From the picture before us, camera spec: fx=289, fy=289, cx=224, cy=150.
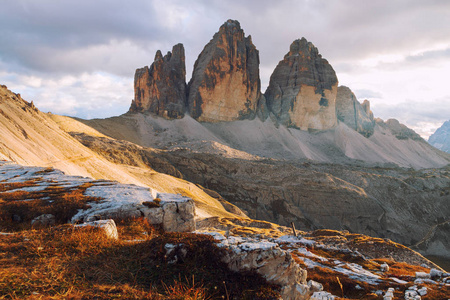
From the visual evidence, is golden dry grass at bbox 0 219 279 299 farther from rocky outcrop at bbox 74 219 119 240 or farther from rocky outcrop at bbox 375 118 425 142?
rocky outcrop at bbox 375 118 425 142

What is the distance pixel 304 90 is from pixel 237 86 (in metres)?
29.7

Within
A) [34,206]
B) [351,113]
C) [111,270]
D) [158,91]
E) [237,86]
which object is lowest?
[111,270]

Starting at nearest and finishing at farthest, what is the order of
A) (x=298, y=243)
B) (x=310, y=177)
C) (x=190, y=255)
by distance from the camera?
(x=190, y=255)
(x=298, y=243)
(x=310, y=177)

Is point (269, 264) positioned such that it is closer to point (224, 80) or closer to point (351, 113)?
point (224, 80)

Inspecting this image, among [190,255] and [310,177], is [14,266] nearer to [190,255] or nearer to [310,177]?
[190,255]

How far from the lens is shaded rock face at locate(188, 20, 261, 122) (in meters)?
109

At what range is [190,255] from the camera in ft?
20.2

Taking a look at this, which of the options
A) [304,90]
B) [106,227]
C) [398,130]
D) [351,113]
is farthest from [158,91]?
[398,130]

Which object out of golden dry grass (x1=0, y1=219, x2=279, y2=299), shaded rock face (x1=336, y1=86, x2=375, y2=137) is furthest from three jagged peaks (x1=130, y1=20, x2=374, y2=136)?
golden dry grass (x1=0, y1=219, x2=279, y2=299)

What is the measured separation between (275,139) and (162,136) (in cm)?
4322

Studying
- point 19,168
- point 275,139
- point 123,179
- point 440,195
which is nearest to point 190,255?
point 19,168

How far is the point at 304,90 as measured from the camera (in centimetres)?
12119

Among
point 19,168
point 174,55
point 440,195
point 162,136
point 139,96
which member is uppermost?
point 174,55

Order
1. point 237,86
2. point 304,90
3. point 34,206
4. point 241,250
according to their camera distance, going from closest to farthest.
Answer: point 241,250 < point 34,206 < point 237,86 < point 304,90
